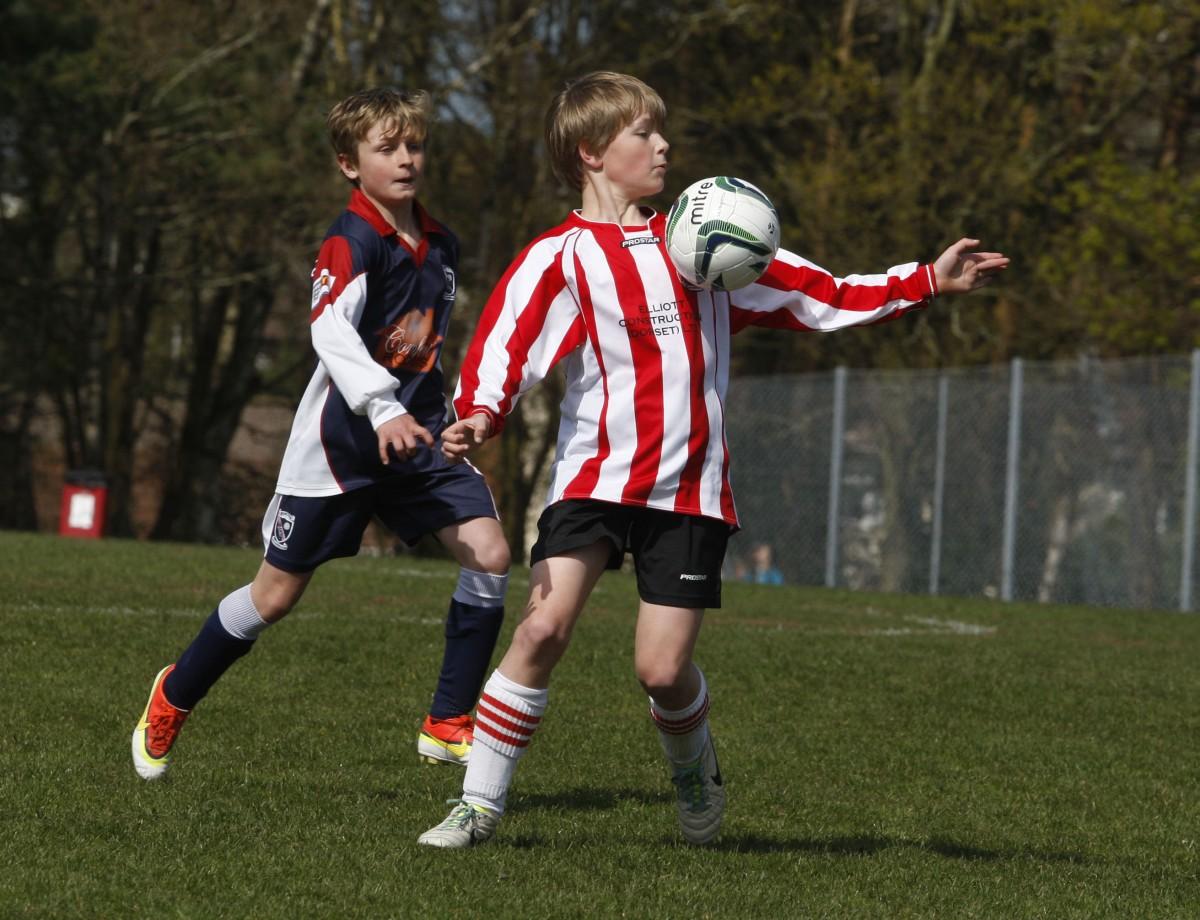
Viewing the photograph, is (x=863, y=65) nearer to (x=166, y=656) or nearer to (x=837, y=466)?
(x=837, y=466)

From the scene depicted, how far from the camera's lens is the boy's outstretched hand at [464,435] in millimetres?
4316

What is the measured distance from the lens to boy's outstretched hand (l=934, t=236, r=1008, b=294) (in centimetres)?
473

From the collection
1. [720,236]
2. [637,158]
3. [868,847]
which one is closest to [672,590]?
[720,236]

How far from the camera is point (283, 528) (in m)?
5.45

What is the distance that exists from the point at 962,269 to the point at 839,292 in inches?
12.6

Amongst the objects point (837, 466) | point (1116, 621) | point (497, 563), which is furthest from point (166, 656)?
point (837, 466)

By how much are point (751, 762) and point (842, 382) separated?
1325 cm

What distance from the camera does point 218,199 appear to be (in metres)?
24.5

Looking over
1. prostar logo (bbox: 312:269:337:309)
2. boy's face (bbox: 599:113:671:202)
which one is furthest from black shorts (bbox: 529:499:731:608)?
prostar logo (bbox: 312:269:337:309)

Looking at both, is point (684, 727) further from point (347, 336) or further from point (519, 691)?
point (347, 336)

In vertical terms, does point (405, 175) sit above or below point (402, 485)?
above

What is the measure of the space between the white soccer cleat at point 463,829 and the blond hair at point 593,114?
164 centimetres

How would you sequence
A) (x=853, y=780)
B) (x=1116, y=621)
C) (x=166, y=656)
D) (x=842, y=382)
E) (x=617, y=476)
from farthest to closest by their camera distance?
(x=842, y=382), (x=1116, y=621), (x=166, y=656), (x=853, y=780), (x=617, y=476)

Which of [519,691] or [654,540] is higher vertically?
[654,540]
